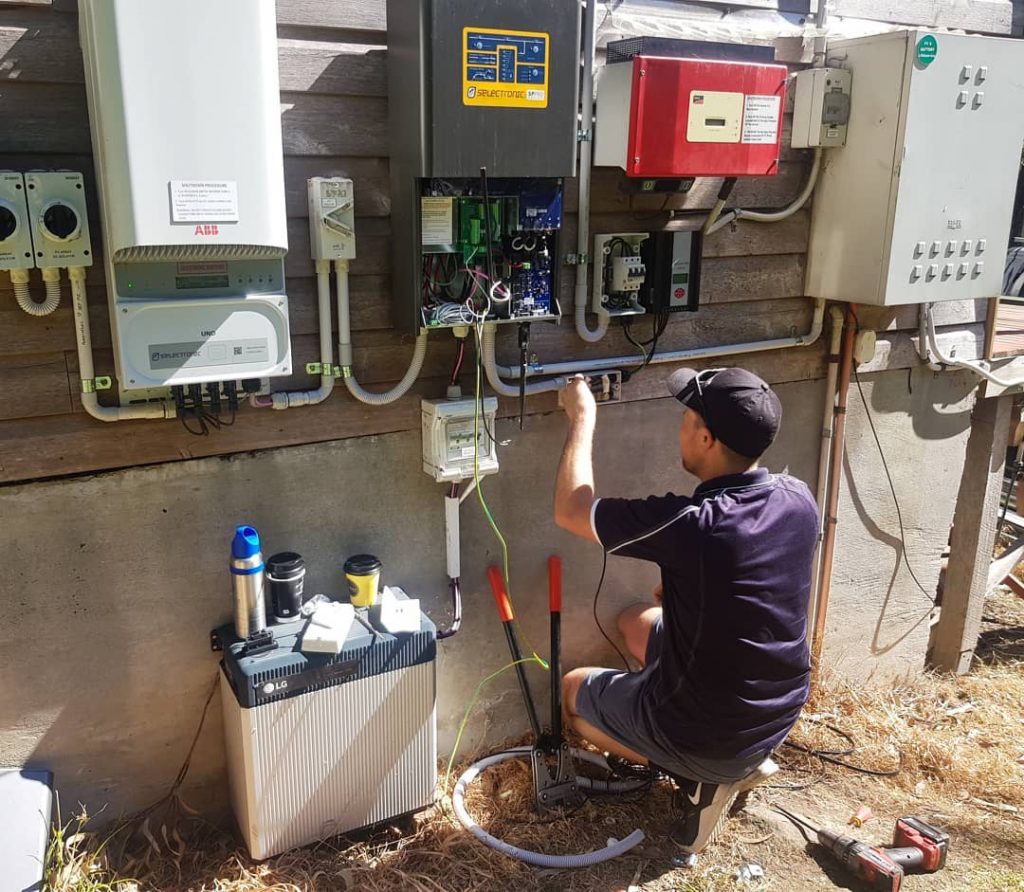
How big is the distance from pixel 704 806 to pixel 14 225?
7.68 ft

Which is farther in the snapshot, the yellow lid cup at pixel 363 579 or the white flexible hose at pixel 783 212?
the white flexible hose at pixel 783 212

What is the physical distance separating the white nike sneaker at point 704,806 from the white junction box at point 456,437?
1102 mm

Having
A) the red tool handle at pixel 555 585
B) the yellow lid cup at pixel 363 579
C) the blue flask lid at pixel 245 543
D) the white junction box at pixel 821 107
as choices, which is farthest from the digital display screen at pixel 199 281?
the white junction box at pixel 821 107

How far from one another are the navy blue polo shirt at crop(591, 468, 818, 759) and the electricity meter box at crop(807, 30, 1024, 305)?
1.10 meters

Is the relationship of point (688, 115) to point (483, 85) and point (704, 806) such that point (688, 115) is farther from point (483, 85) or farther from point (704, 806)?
point (704, 806)

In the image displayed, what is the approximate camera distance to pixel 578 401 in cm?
275

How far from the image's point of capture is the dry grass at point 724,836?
2635mm

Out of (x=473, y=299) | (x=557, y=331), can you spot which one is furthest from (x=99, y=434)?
(x=557, y=331)

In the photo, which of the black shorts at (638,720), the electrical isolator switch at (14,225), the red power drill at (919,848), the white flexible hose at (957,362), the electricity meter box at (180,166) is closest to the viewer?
the electricity meter box at (180,166)

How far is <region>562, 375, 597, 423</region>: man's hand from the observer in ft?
8.92

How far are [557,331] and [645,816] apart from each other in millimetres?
1575

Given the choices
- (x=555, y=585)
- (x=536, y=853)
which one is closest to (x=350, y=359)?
(x=555, y=585)

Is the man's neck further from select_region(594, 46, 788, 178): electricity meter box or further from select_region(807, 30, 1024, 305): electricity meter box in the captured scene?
select_region(807, 30, 1024, 305): electricity meter box

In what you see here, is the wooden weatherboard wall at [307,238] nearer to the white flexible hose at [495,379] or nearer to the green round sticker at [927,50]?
the white flexible hose at [495,379]
